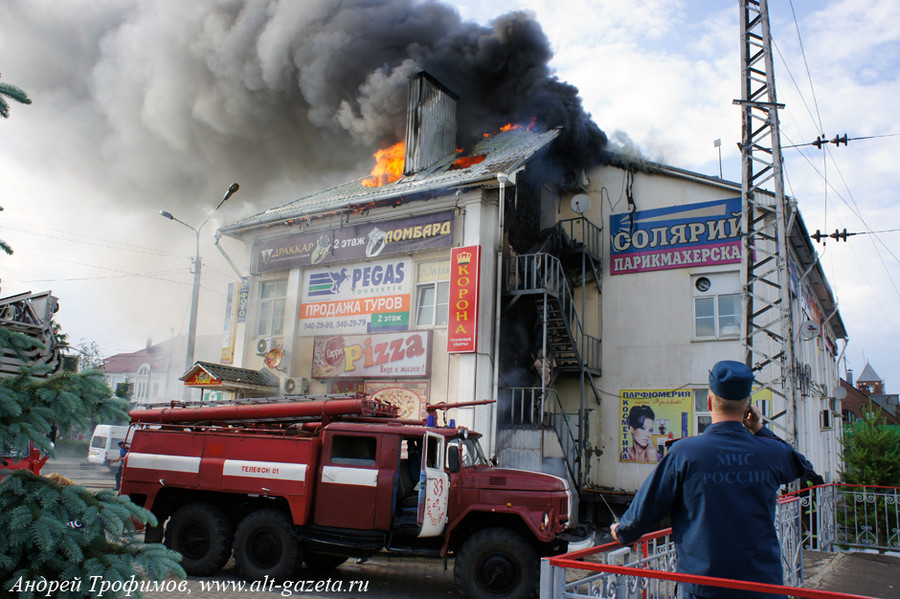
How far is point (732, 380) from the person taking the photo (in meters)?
3.10

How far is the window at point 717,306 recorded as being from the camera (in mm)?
15961

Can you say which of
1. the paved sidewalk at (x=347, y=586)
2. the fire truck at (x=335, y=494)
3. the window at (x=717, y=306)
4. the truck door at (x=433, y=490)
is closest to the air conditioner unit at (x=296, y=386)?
the paved sidewalk at (x=347, y=586)

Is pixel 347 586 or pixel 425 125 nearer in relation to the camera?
pixel 347 586

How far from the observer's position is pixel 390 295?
1684 centimetres

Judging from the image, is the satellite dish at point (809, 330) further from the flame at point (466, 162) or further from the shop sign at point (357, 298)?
the shop sign at point (357, 298)

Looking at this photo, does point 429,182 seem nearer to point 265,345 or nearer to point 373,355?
point 373,355

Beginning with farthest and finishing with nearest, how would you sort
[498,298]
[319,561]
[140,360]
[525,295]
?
[140,360], [525,295], [498,298], [319,561]

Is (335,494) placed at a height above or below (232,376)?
below

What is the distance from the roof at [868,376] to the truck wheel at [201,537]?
90.4m

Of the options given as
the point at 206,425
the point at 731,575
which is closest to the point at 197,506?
the point at 206,425

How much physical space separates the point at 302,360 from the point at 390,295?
11.2 feet

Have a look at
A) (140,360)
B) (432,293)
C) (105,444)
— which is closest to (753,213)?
(432,293)

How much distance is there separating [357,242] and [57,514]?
14228mm

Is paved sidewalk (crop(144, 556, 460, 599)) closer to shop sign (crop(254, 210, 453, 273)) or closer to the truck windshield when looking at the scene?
the truck windshield
